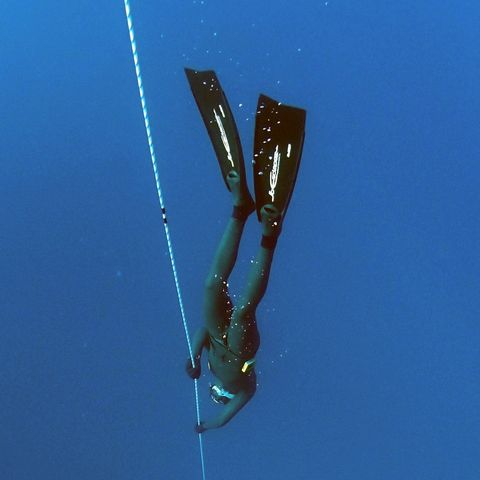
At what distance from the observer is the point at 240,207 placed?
113 inches

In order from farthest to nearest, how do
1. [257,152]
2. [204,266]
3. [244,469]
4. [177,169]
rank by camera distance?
1. [244,469]
2. [204,266]
3. [177,169]
4. [257,152]

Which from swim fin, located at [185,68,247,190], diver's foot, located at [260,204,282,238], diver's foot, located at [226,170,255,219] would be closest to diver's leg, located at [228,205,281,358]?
diver's foot, located at [260,204,282,238]

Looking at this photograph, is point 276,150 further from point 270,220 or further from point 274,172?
point 270,220

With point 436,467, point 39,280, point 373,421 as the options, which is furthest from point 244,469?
point 39,280

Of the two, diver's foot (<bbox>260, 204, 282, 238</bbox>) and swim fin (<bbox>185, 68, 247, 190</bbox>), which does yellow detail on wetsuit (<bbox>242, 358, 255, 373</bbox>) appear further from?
swim fin (<bbox>185, 68, 247, 190</bbox>)

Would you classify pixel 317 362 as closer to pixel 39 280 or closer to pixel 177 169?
pixel 177 169

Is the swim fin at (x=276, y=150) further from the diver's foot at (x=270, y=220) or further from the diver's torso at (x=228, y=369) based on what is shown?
the diver's torso at (x=228, y=369)

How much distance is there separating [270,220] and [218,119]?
52cm

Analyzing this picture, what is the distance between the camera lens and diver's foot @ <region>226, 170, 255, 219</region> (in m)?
2.76

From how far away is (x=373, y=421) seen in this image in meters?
5.63

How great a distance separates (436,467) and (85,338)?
3467 mm

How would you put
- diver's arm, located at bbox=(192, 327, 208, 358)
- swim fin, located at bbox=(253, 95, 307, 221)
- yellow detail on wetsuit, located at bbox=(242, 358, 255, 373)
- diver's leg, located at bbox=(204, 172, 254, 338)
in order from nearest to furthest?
swim fin, located at bbox=(253, 95, 307, 221)
diver's leg, located at bbox=(204, 172, 254, 338)
yellow detail on wetsuit, located at bbox=(242, 358, 255, 373)
diver's arm, located at bbox=(192, 327, 208, 358)

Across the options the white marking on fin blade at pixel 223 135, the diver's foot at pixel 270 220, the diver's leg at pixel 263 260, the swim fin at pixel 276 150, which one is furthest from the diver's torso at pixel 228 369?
the white marking on fin blade at pixel 223 135

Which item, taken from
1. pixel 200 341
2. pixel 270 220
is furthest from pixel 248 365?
pixel 270 220
